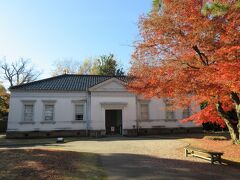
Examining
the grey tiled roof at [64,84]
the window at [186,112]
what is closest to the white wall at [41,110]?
the grey tiled roof at [64,84]

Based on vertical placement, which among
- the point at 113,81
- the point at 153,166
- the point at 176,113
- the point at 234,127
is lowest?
the point at 153,166

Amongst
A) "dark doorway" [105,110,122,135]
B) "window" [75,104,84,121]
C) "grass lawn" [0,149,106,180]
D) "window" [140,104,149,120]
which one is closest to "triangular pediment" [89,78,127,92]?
"window" [75,104,84,121]

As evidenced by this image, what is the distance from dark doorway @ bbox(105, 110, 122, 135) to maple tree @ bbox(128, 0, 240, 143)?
46.4 feet

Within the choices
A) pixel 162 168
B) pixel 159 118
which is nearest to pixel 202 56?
pixel 162 168

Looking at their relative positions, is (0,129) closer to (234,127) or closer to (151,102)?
(151,102)

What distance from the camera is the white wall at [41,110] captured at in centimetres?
2828

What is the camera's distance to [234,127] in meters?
17.0

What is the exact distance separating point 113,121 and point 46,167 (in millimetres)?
22739

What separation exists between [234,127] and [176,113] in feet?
50.8

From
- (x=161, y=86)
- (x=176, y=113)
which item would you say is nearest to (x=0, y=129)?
(x=176, y=113)

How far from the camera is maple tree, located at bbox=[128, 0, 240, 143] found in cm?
1253

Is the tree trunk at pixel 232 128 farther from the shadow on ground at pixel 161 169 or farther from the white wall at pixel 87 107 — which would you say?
the white wall at pixel 87 107

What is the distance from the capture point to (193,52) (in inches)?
602

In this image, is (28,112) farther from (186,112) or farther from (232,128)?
(232,128)
